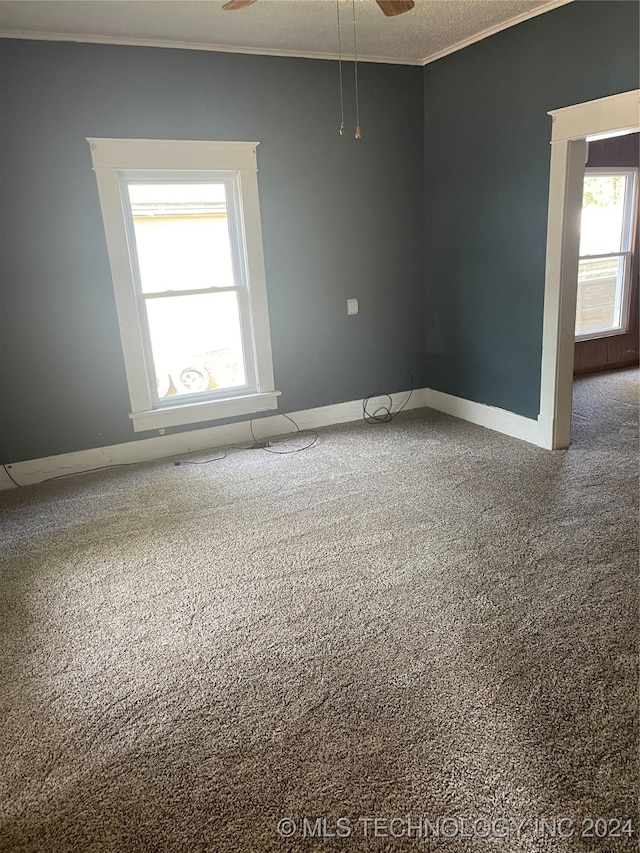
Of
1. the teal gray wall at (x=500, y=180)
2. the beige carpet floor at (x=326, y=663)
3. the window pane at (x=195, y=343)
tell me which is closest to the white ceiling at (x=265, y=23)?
the teal gray wall at (x=500, y=180)

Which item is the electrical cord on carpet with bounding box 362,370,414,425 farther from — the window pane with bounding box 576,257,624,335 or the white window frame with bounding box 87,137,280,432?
the window pane with bounding box 576,257,624,335

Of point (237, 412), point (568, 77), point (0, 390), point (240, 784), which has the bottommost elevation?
point (240, 784)

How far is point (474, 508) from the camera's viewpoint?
10.6 ft

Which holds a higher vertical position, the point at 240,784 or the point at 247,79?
the point at 247,79

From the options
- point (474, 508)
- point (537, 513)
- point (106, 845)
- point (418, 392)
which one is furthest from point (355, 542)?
point (418, 392)

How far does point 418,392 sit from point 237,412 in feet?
5.40

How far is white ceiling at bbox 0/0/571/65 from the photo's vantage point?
312cm

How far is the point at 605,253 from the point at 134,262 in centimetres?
457

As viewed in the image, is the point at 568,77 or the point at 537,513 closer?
the point at 537,513

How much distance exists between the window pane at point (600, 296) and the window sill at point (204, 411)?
3426mm

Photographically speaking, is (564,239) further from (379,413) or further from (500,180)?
(379,413)

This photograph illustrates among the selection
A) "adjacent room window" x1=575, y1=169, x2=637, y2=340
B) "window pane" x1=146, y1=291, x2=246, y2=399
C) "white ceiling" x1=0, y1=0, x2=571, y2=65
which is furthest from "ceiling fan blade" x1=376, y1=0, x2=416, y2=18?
"adjacent room window" x1=575, y1=169, x2=637, y2=340

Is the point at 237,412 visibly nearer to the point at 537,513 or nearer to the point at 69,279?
the point at 69,279

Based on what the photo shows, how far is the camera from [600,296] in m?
6.00
